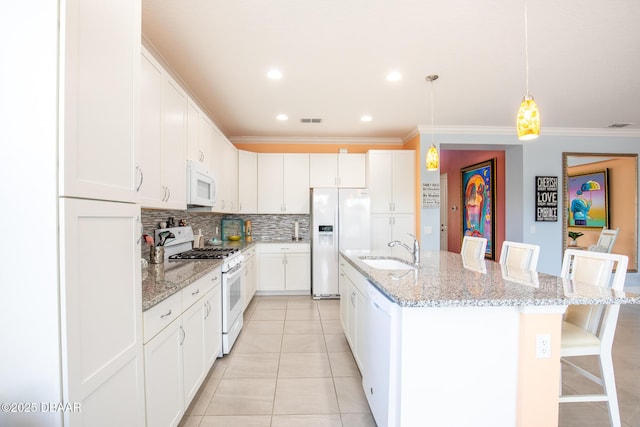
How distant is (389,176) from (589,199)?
3.77m

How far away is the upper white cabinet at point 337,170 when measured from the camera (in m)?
4.74

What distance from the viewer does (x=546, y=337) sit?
1.34m

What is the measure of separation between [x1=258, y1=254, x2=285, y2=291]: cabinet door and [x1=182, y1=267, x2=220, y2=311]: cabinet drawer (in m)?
2.02

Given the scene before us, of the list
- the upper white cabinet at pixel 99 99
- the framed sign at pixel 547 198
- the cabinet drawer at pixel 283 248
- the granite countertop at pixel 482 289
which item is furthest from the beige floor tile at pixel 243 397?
the framed sign at pixel 547 198

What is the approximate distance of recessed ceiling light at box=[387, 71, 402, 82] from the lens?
8.78 feet

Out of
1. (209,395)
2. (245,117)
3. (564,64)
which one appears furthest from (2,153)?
(564,64)

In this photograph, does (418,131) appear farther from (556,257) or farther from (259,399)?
(259,399)

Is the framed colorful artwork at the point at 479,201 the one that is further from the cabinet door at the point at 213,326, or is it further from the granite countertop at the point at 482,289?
the cabinet door at the point at 213,326

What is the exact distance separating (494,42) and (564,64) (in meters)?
0.88

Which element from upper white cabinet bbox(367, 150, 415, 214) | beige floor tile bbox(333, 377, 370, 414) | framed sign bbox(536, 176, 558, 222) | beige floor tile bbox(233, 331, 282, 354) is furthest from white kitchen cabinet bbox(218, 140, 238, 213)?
framed sign bbox(536, 176, 558, 222)

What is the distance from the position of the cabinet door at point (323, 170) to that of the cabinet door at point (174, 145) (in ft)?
8.26

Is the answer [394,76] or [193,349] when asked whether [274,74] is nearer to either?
[394,76]

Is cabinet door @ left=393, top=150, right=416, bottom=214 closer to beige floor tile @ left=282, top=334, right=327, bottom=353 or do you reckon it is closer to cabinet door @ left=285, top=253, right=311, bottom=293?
cabinet door @ left=285, top=253, right=311, bottom=293

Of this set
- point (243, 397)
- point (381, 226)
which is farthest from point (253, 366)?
point (381, 226)
